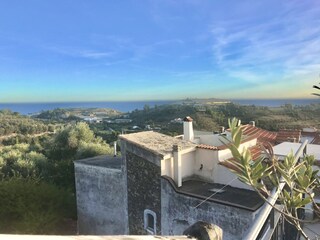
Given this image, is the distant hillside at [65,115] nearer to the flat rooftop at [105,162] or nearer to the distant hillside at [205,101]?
the distant hillside at [205,101]

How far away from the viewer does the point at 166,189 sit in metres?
10.0

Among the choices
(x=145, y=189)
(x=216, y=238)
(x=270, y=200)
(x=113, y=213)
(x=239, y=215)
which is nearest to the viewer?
(x=216, y=238)

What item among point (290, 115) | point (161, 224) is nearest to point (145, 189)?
point (161, 224)

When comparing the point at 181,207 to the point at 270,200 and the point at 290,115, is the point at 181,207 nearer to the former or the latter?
the point at 270,200

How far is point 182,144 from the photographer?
1120 cm

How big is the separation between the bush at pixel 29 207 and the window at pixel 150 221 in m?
6.02

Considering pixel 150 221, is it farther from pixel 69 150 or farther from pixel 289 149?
pixel 69 150

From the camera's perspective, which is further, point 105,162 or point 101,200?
point 105,162

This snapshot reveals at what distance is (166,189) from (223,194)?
1.95m

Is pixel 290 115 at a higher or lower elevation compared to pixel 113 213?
higher

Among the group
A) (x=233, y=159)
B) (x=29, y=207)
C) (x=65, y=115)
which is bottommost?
(x=29, y=207)

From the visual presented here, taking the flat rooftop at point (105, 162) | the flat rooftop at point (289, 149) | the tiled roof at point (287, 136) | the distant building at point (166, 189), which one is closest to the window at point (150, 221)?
the distant building at point (166, 189)

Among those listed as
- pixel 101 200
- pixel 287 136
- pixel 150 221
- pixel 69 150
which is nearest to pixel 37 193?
pixel 101 200

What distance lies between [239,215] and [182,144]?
379 cm
